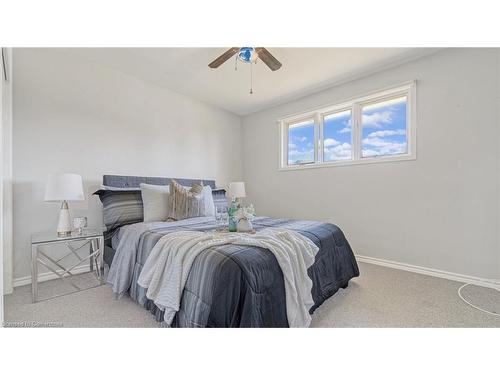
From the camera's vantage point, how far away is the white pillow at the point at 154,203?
2.40 meters

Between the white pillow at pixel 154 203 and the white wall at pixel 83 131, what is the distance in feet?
2.33

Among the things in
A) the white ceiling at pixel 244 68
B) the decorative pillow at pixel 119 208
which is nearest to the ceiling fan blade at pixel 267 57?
the white ceiling at pixel 244 68

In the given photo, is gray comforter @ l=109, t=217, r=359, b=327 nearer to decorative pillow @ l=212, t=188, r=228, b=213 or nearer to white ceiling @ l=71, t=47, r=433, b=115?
decorative pillow @ l=212, t=188, r=228, b=213

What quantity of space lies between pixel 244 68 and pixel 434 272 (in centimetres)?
331

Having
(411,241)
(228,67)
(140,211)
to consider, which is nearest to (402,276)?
(411,241)

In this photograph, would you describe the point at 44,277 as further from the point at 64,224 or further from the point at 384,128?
the point at 384,128

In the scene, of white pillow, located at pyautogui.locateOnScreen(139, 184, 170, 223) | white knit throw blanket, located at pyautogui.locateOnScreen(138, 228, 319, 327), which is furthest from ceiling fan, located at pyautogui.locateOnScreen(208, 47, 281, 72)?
white knit throw blanket, located at pyautogui.locateOnScreen(138, 228, 319, 327)

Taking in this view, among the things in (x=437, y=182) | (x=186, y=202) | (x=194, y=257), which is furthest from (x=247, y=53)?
(x=437, y=182)

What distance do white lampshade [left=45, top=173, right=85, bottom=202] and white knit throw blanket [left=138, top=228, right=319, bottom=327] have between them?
1.09 meters

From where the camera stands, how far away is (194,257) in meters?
1.34
